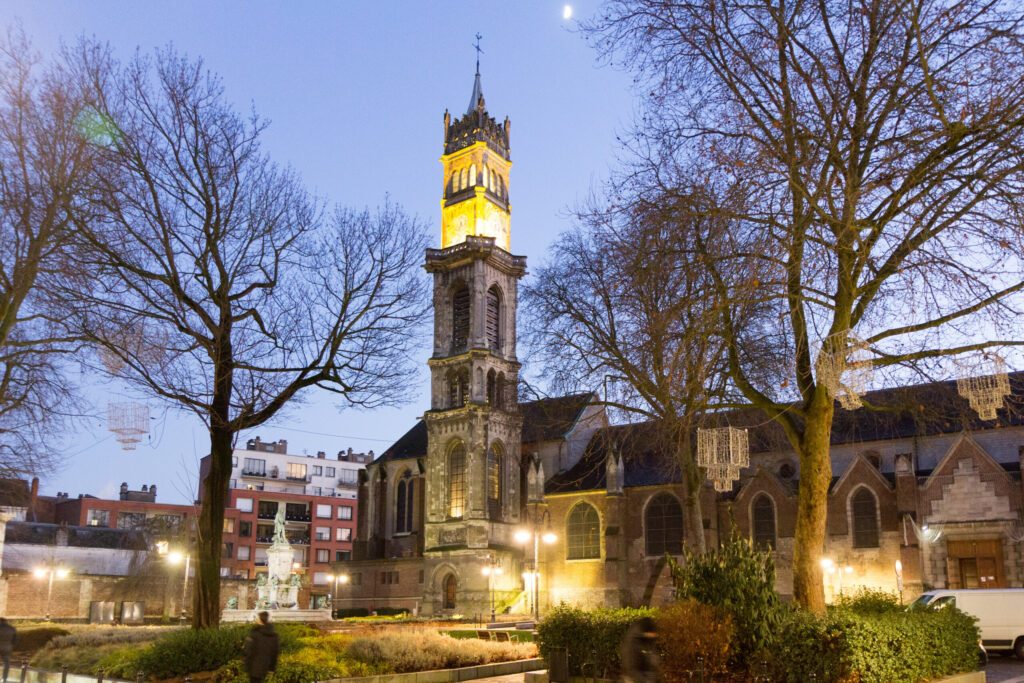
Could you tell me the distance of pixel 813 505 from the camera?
53.7 feet

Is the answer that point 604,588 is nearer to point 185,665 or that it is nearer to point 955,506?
point 955,506

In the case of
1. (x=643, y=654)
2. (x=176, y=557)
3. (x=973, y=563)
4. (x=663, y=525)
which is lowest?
(x=643, y=654)

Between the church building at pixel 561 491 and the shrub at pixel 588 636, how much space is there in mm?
11027

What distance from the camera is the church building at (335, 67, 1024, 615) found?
39.4m

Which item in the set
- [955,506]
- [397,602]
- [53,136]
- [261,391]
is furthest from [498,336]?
[53,136]

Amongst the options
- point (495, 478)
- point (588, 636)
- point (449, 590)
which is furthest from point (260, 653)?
point (495, 478)

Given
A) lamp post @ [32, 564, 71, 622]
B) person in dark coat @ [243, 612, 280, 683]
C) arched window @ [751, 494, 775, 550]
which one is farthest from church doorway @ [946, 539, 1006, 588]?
lamp post @ [32, 564, 71, 622]

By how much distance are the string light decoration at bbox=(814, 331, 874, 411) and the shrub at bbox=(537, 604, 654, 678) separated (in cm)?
516

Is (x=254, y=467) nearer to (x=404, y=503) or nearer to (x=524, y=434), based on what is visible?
(x=404, y=503)

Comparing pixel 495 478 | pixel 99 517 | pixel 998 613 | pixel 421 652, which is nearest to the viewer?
pixel 421 652

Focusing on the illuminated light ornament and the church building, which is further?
the church building

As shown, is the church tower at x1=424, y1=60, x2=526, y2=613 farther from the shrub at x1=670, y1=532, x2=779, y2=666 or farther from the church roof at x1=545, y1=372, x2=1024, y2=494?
the shrub at x1=670, y1=532, x2=779, y2=666

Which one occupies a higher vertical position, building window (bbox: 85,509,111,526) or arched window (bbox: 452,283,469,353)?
arched window (bbox: 452,283,469,353)

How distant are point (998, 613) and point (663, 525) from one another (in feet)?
81.5
